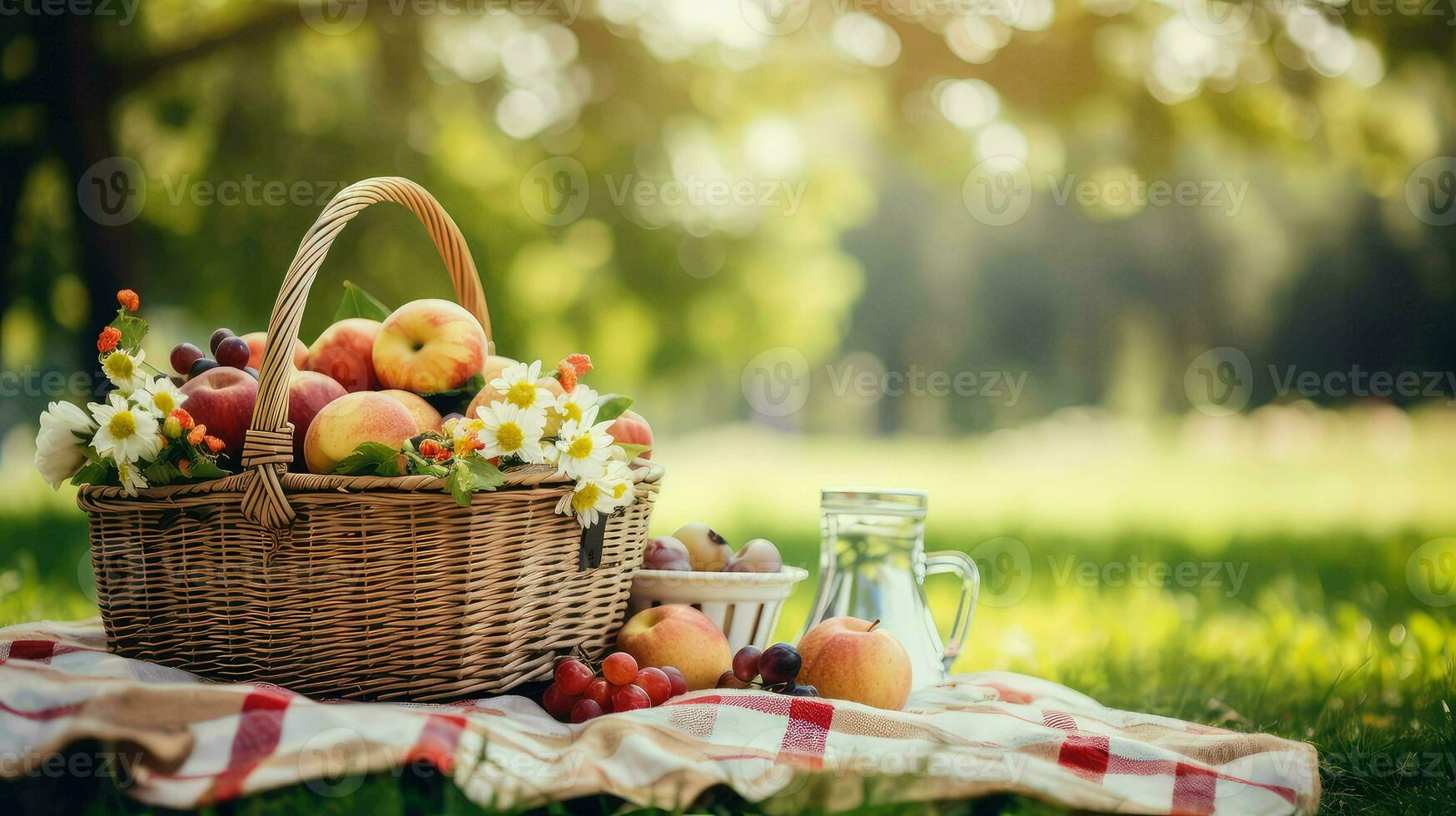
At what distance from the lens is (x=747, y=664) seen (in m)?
1.71

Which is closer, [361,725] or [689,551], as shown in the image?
[361,725]

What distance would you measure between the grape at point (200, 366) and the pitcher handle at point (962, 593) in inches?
49.5

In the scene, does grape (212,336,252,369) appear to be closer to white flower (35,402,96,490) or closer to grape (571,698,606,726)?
white flower (35,402,96,490)

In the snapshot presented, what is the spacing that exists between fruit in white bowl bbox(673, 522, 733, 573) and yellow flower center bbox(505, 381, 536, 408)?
22.7 inches

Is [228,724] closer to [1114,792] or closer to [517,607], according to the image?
[517,607]

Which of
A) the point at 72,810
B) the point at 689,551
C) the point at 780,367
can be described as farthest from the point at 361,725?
the point at 780,367

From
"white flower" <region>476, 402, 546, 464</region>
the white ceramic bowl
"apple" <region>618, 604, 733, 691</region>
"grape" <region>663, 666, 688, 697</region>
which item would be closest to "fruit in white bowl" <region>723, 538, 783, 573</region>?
the white ceramic bowl

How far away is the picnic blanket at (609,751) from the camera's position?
1238 millimetres

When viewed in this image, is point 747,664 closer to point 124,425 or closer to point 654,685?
point 654,685

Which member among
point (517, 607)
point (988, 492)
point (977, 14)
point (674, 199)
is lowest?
point (988, 492)

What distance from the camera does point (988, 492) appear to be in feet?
26.2

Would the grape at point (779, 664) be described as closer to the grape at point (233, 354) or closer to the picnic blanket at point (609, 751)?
the picnic blanket at point (609, 751)

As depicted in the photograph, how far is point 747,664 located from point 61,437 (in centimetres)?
105

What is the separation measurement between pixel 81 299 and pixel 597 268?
83.1 inches
